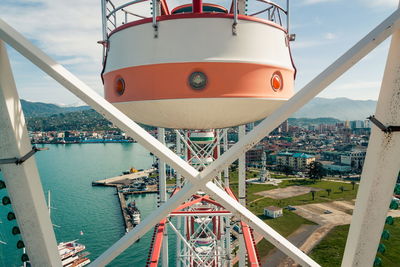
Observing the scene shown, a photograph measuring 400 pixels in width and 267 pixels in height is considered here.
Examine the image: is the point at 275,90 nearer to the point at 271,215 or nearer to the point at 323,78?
the point at 323,78

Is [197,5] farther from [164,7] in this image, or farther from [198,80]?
[198,80]

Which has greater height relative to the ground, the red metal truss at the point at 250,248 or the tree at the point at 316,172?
the red metal truss at the point at 250,248

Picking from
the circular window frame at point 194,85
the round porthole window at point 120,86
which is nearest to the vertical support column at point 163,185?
the round porthole window at point 120,86

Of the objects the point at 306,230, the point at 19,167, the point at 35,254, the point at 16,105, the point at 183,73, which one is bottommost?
the point at 306,230

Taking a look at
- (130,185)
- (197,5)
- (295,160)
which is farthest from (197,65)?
(295,160)

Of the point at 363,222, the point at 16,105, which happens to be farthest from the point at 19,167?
the point at 363,222

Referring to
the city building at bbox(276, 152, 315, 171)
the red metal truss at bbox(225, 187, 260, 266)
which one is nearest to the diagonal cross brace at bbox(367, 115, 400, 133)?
the red metal truss at bbox(225, 187, 260, 266)

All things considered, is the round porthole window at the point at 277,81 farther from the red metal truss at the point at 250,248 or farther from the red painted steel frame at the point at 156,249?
the red painted steel frame at the point at 156,249
